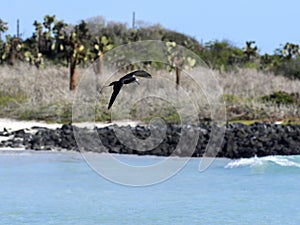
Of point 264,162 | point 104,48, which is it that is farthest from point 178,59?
point 264,162

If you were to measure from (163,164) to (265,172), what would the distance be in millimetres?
3127

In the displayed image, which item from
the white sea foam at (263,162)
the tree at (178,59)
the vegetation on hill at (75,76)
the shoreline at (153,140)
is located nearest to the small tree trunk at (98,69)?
the vegetation on hill at (75,76)

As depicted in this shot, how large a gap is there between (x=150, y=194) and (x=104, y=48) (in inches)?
754

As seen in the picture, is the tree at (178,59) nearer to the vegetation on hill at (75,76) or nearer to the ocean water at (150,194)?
the vegetation on hill at (75,76)

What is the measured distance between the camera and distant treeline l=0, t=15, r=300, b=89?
35.2 m

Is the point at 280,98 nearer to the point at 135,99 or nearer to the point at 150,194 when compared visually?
the point at 135,99

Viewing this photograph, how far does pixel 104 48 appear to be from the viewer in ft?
115

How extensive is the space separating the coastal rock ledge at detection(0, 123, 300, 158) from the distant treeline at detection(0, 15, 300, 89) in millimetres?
8403

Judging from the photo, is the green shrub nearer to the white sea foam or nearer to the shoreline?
the shoreline

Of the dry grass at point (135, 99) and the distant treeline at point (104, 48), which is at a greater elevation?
the distant treeline at point (104, 48)

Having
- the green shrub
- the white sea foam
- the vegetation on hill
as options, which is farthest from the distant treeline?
the white sea foam

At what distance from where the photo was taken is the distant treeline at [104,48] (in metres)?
35.2

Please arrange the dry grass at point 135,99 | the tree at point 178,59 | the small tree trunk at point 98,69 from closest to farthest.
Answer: the dry grass at point 135,99
the small tree trunk at point 98,69
the tree at point 178,59

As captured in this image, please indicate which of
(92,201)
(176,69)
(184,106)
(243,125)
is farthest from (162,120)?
(92,201)
